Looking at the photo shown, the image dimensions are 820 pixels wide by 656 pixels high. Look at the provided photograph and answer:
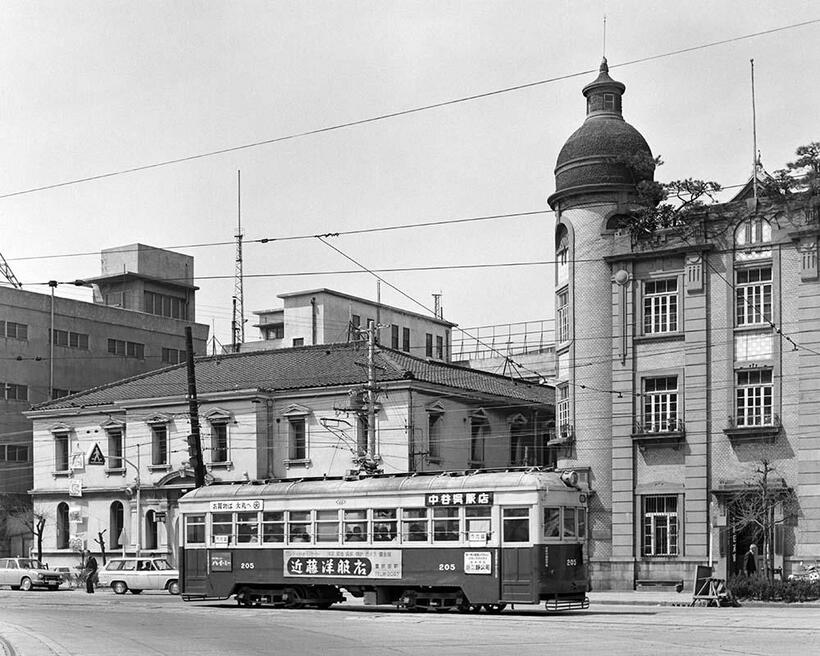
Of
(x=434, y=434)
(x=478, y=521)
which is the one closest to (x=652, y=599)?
(x=478, y=521)

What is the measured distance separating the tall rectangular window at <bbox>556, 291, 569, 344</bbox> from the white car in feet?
49.8

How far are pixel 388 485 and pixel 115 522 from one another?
30422 millimetres

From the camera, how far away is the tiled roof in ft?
177

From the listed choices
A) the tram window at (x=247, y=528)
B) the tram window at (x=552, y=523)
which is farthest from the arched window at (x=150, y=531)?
the tram window at (x=552, y=523)

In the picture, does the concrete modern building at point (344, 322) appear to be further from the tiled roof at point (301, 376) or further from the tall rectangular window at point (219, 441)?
the tall rectangular window at point (219, 441)

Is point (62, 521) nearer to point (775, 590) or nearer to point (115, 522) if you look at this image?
point (115, 522)

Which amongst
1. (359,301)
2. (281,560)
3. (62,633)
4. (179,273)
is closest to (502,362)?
(359,301)

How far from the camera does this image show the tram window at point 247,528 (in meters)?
33.6

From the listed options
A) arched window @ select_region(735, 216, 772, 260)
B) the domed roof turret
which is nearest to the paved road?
arched window @ select_region(735, 216, 772, 260)

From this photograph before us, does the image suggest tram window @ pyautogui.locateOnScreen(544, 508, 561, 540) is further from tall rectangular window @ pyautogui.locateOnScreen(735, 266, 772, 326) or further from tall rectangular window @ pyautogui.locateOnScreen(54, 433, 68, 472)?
tall rectangular window @ pyautogui.locateOnScreen(54, 433, 68, 472)

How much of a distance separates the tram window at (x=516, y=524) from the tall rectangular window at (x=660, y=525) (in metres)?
13.3

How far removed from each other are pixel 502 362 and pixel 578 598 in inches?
1825

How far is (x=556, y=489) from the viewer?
96.6ft

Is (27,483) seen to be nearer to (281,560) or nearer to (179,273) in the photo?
(179,273)
